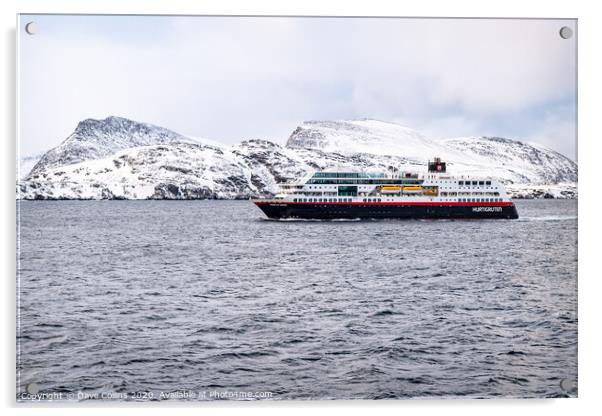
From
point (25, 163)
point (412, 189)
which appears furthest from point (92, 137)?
point (412, 189)

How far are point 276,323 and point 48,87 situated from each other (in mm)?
4069

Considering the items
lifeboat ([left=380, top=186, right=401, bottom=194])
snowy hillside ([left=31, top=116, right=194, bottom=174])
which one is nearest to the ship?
lifeboat ([left=380, top=186, right=401, bottom=194])

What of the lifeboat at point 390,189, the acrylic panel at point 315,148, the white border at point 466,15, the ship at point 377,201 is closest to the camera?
the acrylic panel at point 315,148

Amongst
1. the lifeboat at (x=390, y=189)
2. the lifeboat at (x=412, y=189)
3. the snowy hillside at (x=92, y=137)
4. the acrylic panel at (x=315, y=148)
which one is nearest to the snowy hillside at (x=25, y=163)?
the acrylic panel at (x=315, y=148)

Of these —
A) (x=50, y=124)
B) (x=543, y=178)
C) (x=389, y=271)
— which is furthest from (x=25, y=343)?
(x=543, y=178)

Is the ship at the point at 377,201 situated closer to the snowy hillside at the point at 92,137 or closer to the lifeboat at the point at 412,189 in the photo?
the lifeboat at the point at 412,189

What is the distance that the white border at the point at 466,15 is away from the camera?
6.79m

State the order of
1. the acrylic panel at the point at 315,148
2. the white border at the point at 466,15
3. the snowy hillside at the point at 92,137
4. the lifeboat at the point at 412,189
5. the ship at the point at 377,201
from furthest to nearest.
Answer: the ship at the point at 377,201
the lifeboat at the point at 412,189
the snowy hillside at the point at 92,137
the white border at the point at 466,15
the acrylic panel at the point at 315,148

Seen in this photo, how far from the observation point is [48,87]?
755cm

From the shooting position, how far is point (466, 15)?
721 cm

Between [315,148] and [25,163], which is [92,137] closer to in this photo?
[315,148]

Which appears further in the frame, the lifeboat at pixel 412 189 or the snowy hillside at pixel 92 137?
the lifeboat at pixel 412 189

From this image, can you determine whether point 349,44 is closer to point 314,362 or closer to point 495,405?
point 314,362

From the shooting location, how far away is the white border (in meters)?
6.79
